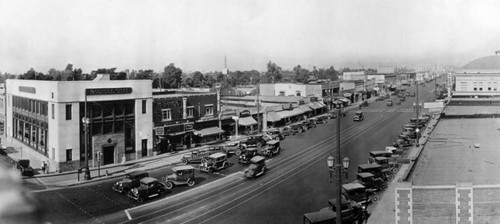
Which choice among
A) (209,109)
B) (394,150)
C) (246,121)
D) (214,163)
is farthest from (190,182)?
(246,121)

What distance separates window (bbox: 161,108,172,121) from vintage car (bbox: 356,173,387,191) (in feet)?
89.3

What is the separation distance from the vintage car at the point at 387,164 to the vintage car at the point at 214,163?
45.8 feet

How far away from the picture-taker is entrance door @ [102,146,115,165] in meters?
41.9

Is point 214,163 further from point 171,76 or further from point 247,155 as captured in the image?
point 171,76

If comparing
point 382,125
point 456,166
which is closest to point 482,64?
point 382,125

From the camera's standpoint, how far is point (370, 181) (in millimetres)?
29750

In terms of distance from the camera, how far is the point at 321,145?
1925 inches

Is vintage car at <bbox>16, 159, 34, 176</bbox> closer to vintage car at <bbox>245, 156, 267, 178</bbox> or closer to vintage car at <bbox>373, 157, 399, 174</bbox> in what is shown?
vintage car at <bbox>245, 156, 267, 178</bbox>

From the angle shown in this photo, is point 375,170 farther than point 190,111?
No

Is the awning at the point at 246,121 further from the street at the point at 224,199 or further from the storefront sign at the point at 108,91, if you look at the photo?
the storefront sign at the point at 108,91

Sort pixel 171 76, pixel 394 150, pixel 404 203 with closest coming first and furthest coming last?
pixel 404 203 < pixel 394 150 < pixel 171 76

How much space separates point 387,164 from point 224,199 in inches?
636

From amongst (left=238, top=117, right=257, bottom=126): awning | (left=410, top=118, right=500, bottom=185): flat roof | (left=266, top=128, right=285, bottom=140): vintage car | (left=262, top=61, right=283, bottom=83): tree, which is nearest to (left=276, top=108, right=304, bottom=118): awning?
(left=238, top=117, right=257, bottom=126): awning

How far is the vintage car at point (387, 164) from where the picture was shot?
3422 centimetres
